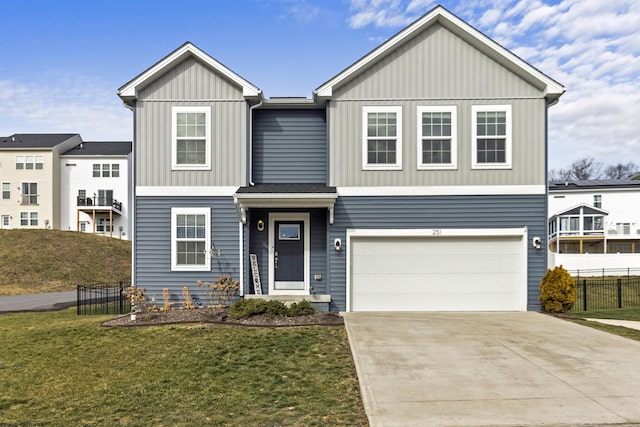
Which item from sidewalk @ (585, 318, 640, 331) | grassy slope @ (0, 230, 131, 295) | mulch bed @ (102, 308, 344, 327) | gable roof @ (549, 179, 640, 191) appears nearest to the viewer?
mulch bed @ (102, 308, 344, 327)

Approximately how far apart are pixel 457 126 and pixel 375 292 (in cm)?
515

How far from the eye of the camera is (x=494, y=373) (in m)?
6.79

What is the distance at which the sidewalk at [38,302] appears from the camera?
596 inches

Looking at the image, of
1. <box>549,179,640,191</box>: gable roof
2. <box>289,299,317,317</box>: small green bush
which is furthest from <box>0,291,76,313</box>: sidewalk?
<box>549,179,640,191</box>: gable roof

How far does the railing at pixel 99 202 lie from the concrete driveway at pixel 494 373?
31.8m

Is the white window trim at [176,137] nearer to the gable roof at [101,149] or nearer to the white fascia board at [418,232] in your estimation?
the white fascia board at [418,232]

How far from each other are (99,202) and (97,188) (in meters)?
1.41

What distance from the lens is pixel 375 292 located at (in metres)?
12.2

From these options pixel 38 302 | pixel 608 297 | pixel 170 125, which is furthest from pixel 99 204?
pixel 608 297

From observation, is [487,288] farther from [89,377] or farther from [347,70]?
[89,377]

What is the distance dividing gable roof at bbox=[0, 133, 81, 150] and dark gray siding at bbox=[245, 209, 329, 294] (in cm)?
3236

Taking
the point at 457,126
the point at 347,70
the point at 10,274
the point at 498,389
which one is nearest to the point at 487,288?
the point at 457,126

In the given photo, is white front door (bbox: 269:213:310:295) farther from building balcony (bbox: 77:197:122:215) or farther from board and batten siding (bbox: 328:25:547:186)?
building balcony (bbox: 77:197:122:215)

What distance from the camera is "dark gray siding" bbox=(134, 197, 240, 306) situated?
40.0 ft
